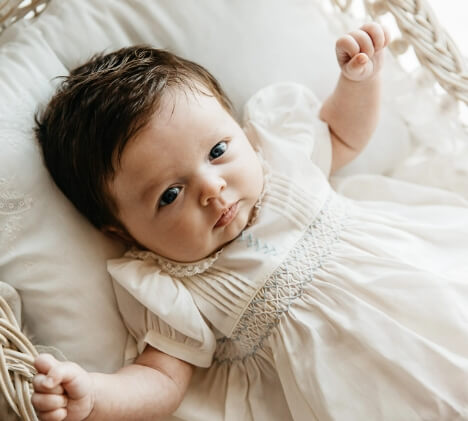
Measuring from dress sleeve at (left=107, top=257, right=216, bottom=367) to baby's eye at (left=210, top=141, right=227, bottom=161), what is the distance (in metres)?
0.23

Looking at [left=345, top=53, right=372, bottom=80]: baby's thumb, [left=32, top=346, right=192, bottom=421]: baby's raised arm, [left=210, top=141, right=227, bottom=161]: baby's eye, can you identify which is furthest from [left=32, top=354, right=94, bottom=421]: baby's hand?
[left=345, top=53, right=372, bottom=80]: baby's thumb

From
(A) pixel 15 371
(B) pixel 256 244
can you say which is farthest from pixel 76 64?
(A) pixel 15 371

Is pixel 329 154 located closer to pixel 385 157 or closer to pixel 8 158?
pixel 385 157

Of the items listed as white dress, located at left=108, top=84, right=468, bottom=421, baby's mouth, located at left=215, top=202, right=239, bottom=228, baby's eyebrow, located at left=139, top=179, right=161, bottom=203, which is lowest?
white dress, located at left=108, top=84, right=468, bottom=421

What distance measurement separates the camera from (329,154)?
1.21 metres

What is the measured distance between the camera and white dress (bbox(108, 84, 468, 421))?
0.92 metres

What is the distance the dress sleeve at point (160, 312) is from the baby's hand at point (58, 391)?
205 mm

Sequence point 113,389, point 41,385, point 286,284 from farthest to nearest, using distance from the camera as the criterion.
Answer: point 286,284 < point 113,389 < point 41,385

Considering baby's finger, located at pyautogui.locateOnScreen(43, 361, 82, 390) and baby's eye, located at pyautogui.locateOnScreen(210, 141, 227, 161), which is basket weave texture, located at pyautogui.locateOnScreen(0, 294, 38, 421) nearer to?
baby's finger, located at pyautogui.locateOnScreen(43, 361, 82, 390)

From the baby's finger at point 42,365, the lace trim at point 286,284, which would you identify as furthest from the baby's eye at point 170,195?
the baby's finger at point 42,365

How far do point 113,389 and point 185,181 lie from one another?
35 cm

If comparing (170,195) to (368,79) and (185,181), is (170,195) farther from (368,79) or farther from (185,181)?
(368,79)

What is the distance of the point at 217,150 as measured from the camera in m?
1.02

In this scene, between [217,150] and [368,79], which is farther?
[368,79]
